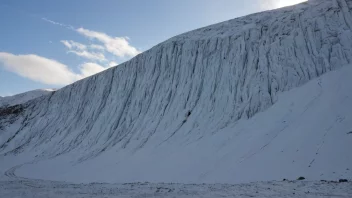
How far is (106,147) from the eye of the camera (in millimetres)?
34812

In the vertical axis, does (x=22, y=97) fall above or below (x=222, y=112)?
above

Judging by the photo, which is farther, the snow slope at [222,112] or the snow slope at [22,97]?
the snow slope at [22,97]

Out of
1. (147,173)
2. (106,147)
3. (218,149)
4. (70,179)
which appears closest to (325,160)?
(218,149)

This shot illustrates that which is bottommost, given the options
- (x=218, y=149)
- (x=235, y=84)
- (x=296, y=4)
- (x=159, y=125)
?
(x=218, y=149)

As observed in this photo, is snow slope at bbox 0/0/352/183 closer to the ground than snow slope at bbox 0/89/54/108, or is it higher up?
closer to the ground

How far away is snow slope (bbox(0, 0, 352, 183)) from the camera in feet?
66.3

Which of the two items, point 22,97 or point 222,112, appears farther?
point 22,97

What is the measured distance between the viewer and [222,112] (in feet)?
95.1

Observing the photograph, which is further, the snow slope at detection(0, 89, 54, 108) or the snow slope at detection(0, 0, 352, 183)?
the snow slope at detection(0, 89, 54, 108)

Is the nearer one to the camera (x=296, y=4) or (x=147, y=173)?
(x=147, y=173)

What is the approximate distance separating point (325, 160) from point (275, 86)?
1105cm

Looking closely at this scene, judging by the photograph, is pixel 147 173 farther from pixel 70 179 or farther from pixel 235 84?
pixel 235 84

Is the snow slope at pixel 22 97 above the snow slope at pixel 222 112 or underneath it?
above

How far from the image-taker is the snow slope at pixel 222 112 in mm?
20203
